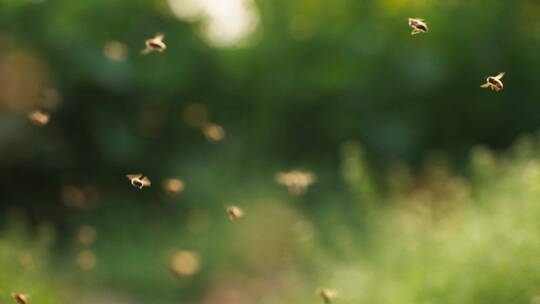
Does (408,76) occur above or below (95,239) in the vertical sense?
above

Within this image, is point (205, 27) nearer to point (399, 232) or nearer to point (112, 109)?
point (112, 109)

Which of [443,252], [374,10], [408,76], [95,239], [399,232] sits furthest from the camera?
[374,10]

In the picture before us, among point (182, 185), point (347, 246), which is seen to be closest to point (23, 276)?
point (182, 185)

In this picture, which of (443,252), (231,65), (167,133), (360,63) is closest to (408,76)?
(360,63)

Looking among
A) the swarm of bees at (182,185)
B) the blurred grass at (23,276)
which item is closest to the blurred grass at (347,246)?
the blurred grass at (23,276)

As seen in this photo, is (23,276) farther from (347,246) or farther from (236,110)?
(236,110)

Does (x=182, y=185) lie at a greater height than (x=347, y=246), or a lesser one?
lesser

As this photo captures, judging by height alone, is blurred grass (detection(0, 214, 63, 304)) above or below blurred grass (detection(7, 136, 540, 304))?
below

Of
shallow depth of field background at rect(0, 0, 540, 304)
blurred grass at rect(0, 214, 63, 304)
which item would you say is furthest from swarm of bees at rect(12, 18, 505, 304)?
shallow depth of field background at rect(0, 0, 540, 304)

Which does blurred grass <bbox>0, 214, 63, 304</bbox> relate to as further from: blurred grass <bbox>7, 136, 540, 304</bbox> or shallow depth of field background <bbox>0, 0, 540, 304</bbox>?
shallow depth of field background <bbox>0, 0, 540, 304</bbox>
